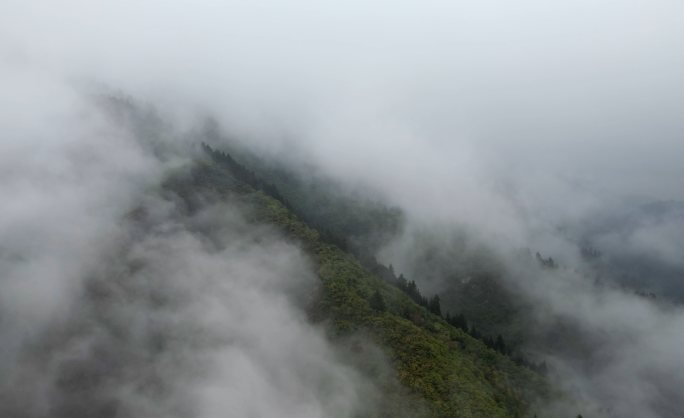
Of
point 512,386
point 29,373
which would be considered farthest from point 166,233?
point 512,386

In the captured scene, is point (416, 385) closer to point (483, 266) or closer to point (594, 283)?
point (483, 266)

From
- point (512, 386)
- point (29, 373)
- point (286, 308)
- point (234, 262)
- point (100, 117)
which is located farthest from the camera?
point (100, 117)

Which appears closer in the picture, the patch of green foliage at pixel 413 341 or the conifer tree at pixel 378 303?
the patch of green foliage at pixel 413 341

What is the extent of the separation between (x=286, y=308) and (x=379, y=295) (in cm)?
2094

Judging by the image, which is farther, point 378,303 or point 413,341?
point 378,303

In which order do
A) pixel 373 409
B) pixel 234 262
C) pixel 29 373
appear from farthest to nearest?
pixel 234 262
pixel 29 373
pixel 373 409

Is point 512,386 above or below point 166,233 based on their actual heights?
above

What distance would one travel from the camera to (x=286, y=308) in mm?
74750

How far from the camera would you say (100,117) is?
119 metres

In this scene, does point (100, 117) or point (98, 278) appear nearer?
point (98, 278)

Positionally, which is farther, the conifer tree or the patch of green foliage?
the conifer tree

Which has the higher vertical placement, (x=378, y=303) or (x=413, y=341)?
(x=378, y=303)

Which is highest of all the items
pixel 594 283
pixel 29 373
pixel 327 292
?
pixel 594 283

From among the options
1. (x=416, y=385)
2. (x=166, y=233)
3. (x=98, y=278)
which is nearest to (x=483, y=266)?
(x=416, y=385)
